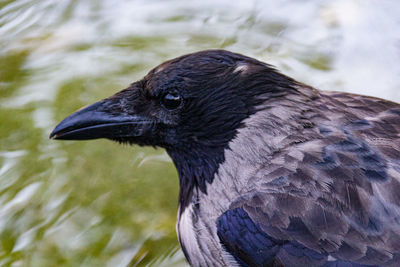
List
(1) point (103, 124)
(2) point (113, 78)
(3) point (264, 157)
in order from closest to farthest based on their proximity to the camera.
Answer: (3) point (264, 157) → (1) point (103, 124) → (2) point (113, 78)

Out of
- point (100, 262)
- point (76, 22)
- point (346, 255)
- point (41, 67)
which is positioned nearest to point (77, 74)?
point (41, 67)

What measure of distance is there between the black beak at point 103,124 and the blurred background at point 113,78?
1177 mm

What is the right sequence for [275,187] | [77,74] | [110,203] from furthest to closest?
[77,74] → [110,203] → [275,187]

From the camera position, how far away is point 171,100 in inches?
151

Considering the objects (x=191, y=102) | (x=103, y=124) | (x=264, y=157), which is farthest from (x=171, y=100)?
(x=264, y=157)

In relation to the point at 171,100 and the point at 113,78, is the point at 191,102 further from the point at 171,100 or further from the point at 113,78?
the point at 113,78

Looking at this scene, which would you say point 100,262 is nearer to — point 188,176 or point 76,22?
point 188,176

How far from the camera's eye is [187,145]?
12.9ft

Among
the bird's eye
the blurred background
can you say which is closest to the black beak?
the bird's eye

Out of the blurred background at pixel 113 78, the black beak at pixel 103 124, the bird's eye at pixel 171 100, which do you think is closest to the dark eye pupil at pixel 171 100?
the bird's eye at pixel 171 100

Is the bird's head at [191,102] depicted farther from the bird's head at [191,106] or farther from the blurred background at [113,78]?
the blurred background at [113,78]

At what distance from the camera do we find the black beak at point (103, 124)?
3.97 meters

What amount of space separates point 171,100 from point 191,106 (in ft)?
0.40

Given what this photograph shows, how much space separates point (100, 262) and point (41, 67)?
261 cm
